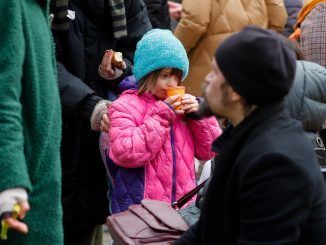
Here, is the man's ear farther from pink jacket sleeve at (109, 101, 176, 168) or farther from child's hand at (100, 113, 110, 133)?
child's hand at (100, 113, 110, 133)

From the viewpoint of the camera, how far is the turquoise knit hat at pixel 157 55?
316 centimetres

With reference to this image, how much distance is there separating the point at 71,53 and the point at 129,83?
1.12 ft

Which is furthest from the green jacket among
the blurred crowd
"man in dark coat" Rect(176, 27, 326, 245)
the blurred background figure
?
the blurred background figure

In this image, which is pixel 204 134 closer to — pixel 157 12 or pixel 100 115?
pixel 100 115

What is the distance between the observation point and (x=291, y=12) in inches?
238

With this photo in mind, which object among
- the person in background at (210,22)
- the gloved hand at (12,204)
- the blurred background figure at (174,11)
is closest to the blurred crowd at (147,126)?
the gloved hand at (12,204)

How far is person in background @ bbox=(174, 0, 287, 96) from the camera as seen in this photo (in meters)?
5.15

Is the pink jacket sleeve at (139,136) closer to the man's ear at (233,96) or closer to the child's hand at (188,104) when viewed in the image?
the child's hand at (188,104)

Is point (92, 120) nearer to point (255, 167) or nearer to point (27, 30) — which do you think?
point (27, 30)

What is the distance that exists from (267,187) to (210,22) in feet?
11.1

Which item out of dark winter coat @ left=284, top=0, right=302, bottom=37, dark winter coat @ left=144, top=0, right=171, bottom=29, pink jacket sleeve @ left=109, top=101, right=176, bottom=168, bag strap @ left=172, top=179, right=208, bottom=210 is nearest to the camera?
bag strap @ left=172, top=179, right=208, bottom=210

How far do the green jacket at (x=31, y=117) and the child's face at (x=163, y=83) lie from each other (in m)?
0.82

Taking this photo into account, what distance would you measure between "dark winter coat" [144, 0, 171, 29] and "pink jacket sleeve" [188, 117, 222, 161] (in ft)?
6.56

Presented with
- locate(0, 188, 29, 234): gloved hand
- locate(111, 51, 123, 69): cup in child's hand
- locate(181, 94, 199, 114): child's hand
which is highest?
locate(0, 188, 29, 234): gloved hand
